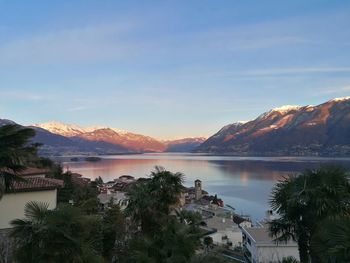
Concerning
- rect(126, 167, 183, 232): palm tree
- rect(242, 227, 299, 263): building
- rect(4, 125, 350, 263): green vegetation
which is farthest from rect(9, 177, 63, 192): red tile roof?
rect(242, 227, 299, 263): building

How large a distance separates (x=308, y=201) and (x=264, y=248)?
21.1 metres

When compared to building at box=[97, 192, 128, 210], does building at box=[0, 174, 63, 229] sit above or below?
above

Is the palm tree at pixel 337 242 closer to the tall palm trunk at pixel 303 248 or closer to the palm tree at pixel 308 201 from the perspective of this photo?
the palm tree at pixel 308 201

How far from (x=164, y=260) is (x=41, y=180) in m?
9.37

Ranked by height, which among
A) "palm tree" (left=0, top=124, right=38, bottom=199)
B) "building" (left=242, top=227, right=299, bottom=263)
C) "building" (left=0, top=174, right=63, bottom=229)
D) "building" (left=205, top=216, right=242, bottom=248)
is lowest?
"building" (left=205, top=216, right=242, bottom=248)

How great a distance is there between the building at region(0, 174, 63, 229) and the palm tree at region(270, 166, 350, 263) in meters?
9.38

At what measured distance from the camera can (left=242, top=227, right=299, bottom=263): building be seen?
1238 inches

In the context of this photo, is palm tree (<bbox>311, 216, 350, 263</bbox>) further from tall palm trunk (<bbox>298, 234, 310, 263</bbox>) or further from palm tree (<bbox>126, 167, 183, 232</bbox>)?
palm tree (<bbox>126, 167, 183, 232</bbox>)

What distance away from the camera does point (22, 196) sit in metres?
18.1

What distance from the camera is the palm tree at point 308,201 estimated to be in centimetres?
1338

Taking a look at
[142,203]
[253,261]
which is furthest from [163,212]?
[253,261]

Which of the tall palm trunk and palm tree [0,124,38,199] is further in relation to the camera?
the tall palm trunk

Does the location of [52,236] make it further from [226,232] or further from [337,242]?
[226,232]

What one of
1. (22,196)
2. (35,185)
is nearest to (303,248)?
(35,185)
